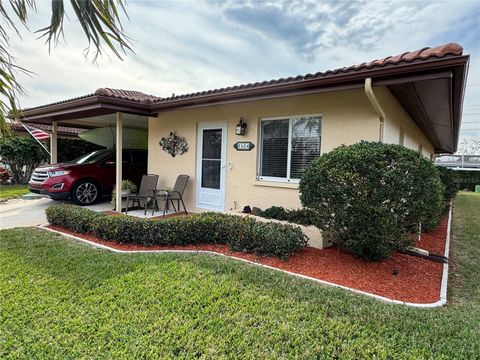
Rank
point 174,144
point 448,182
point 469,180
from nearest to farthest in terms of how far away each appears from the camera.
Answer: point 174,144, point 448,182, point 469,180

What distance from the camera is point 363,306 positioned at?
3334mm

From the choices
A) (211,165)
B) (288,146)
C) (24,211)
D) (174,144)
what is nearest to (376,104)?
(288,146)

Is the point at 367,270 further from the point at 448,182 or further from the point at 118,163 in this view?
the point at 448,182

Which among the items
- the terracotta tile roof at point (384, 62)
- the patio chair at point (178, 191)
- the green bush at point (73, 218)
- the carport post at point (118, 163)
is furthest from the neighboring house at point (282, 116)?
the green bush at point (73, 218)

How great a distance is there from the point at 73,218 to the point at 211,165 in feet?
11.4

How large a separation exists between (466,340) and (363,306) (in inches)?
35.8

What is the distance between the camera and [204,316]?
121 inches

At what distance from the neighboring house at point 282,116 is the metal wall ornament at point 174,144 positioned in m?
0.12

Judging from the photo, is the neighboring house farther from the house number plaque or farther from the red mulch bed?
the red mulch bed

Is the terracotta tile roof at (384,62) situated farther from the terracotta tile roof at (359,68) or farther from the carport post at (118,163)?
the carport post at (118,163)

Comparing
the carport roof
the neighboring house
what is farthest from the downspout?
the carport roof

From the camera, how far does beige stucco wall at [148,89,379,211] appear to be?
588cm

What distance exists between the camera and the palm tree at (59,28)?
2.64 meters

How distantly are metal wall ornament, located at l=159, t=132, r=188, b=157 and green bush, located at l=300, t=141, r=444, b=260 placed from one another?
16.1 feet
